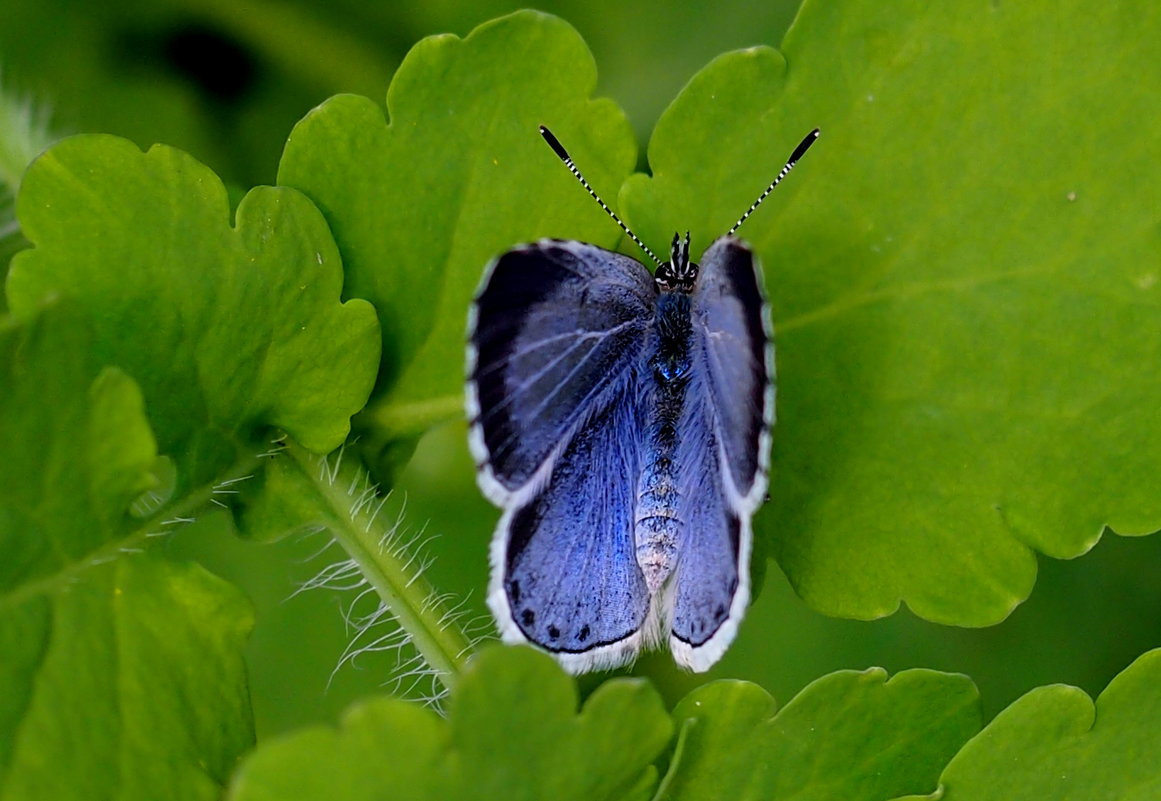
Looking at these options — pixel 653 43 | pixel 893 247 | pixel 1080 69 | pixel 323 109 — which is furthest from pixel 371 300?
pixel 653 43

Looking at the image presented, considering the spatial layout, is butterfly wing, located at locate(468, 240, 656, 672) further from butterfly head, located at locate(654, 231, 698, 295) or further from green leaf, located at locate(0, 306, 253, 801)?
green leaf, located at locate(0, 306, 253, 801)

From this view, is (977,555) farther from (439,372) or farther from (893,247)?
(439,372)

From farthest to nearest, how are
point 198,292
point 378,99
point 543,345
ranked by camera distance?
point 378,99 < point 543,345 < point 198,292

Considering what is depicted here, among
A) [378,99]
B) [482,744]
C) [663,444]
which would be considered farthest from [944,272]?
[378,99]

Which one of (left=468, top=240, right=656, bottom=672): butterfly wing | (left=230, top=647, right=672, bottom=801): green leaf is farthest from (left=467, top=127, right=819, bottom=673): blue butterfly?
(left=230, top=647, right=672, bottom=801): green leaf

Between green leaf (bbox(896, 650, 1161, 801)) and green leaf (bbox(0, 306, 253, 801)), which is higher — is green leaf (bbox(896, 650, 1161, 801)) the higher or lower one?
the lower one

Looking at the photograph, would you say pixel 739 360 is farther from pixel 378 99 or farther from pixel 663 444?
pixel 378 99

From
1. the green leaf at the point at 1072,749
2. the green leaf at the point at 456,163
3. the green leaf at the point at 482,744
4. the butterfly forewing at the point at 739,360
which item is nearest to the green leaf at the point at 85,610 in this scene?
the green leaf at the point at 482,744
